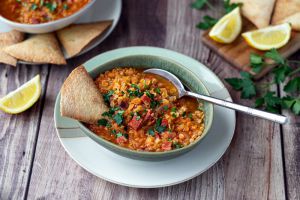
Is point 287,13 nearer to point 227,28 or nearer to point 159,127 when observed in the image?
point 227,28

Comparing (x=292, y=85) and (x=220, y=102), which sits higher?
(x=220, y=102)

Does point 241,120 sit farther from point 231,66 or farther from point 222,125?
point 231,66

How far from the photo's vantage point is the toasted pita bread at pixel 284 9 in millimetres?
3541

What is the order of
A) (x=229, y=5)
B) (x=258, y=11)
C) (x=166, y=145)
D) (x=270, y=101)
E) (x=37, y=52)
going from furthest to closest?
(x=229, y=5)
(x=258, y=11)
(x=37, y=52)
(x=270, y=101)
(x=166, y=145)

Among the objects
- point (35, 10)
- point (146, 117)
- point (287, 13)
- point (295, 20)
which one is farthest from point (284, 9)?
point (35, 10)

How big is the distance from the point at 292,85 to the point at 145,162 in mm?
1212

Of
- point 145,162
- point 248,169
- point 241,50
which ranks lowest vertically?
point 248,169

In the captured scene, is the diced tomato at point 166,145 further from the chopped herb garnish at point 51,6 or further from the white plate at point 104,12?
the chopped herb garnish at point 51,6

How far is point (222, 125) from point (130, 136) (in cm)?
63

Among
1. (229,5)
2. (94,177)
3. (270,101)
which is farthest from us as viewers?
(229,5)

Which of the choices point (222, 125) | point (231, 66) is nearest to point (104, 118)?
point (222, 125)

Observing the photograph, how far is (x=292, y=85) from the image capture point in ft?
10.6

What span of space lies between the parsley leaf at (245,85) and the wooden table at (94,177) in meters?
0.06

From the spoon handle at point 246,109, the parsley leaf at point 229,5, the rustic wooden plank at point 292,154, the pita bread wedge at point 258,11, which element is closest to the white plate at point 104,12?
the parsley leaf at point 229,5
